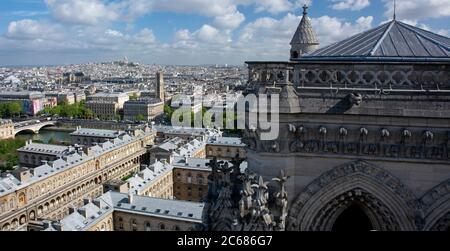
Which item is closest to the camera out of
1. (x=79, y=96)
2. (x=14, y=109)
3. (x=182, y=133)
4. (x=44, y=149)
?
(x=44, y=149)

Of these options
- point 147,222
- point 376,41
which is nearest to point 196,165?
point 147,222

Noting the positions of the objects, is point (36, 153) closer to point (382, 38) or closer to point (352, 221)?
point (352, 221)

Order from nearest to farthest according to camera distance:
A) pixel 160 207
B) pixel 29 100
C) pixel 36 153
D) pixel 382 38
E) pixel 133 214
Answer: pixel 382 38
pixel 160 207
pixel 133 214
pixel 36 153
pixel 29 100

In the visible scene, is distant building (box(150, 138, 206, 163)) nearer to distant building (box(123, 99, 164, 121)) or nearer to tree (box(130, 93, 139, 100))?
distant building (box(123, 99, 164, 121))

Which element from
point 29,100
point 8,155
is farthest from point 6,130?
point 29,100

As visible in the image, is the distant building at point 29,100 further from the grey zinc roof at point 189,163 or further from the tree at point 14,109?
the grey zinc roof at point 189,163

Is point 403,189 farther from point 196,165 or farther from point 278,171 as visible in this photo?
point 196,165
